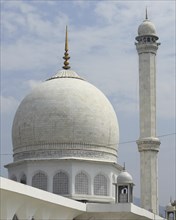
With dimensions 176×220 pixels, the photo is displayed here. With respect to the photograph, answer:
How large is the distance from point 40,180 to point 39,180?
42mm

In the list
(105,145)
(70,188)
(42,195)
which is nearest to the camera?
(42,195)

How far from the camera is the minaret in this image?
30234 mm

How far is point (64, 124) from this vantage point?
2592 cm

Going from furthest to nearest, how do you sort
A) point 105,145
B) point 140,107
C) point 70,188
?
1. point 140,107
2. point 105,145
3. point 70,188

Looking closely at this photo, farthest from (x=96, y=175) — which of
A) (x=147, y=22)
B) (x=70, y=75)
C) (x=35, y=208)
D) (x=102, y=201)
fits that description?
(x=147, y=22)

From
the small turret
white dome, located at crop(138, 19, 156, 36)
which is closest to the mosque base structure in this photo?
the small turret

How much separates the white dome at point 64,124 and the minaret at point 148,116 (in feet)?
11.7

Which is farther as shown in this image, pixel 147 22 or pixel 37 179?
pixel 147 22

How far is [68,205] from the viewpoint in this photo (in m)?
20.6

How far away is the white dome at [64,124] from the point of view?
85.0 ft

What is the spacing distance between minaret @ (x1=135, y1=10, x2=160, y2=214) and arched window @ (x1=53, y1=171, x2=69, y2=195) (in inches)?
242

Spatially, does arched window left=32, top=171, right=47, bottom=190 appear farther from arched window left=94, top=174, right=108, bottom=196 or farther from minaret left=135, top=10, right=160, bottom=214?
minaret left=135, top=10, right=160, bottom=214

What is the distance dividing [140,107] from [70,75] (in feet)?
16.7

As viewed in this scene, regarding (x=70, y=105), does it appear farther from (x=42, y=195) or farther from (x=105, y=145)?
(x=42, y=195)
